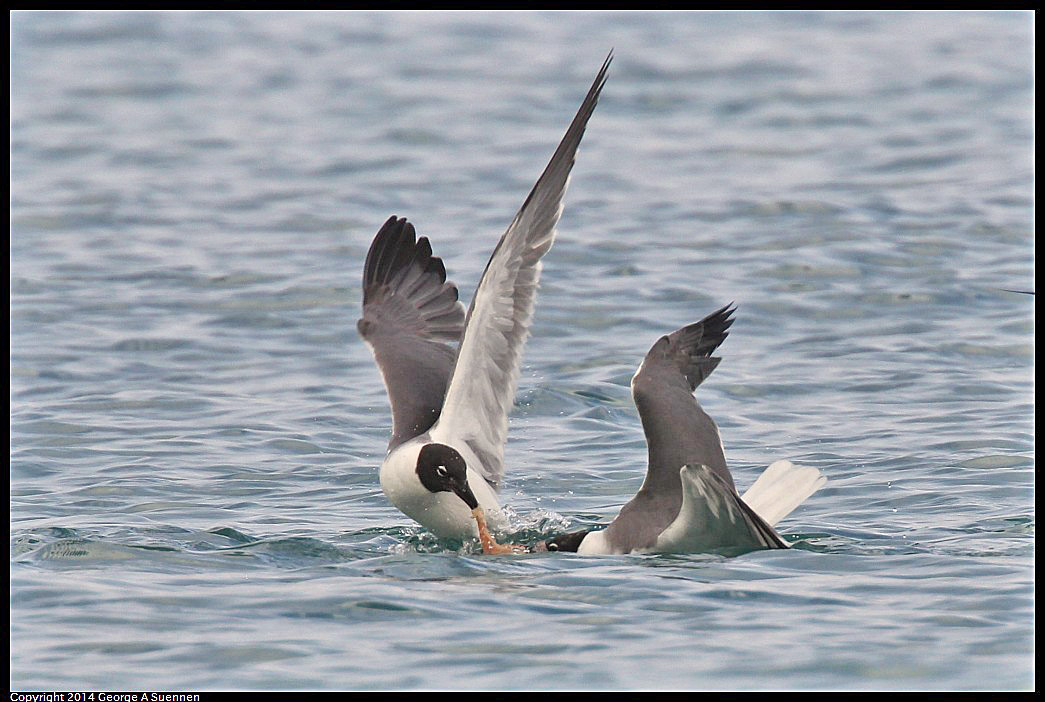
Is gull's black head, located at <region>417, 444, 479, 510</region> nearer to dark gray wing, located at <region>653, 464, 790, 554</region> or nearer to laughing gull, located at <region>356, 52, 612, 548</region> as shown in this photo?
laughing gull, located at <region>356, 52, 612, 548</region>

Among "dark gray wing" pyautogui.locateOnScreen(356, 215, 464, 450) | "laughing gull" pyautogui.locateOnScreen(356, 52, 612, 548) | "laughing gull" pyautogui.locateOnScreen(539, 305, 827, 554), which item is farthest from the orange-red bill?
"dark gray wing" pyautogui.locateOnScreen(356, 215, 464, 450)

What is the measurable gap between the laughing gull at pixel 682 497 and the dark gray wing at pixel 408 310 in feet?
4.94

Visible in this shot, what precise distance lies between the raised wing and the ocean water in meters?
0.49

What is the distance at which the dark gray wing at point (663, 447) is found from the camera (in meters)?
7.64

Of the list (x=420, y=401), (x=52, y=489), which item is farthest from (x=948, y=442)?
(x=52, y=489)

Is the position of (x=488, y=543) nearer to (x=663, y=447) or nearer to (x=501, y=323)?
(x=663, y=447)

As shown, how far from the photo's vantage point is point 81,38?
1038 inches

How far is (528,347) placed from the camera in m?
12.3

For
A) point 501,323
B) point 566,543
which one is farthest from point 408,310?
point 566,543

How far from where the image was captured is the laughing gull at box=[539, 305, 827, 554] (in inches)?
286

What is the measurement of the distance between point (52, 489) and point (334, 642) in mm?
3271

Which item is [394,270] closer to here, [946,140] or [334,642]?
[334,642]

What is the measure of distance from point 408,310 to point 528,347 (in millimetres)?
2620

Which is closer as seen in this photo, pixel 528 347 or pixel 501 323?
pixel 501 323
